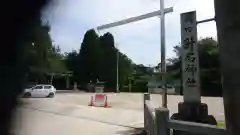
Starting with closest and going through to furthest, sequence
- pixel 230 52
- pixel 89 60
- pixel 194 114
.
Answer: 1. pixel 230 52
2. pixel 194 114
3. pixel 89 60

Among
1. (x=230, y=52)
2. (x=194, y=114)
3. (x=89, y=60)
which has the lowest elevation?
(x=194, y=114)

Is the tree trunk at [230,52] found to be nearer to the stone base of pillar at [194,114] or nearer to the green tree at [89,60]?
the stone base of pillar at [194,114]

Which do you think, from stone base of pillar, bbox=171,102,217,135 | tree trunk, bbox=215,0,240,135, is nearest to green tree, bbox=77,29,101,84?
stone base of pillar, bbox=171,102,217,135

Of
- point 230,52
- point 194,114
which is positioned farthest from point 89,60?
A: point 230,52

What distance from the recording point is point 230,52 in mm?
1791

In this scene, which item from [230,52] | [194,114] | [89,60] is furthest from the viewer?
[89,60]

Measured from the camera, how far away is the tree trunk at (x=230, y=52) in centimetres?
172

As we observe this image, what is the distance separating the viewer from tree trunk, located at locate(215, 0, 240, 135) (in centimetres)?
172

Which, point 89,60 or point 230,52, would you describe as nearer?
point 230,52

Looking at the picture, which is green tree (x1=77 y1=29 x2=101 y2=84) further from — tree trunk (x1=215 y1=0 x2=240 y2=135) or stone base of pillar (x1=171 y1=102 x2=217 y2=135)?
tree trunk (x1=215 y1=0 x2=240 y2=135)

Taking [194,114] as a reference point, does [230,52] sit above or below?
above

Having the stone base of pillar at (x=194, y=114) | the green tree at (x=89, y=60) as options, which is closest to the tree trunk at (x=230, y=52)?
the stone base of pillar at (x=194, y=114)

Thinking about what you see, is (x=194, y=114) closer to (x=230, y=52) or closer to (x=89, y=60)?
(x=230, y=52)

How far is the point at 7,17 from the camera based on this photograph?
153cm
